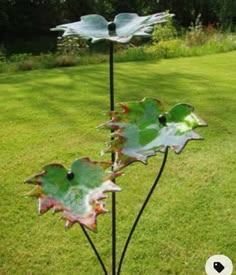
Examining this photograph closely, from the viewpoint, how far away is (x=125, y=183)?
3.66 meters

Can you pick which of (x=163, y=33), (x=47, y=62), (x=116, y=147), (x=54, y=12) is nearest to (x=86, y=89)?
(x=47, y=62)

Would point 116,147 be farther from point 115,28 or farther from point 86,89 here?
point 86,89

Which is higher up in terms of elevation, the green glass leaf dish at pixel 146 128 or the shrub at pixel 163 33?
the green glass leaf dish at pixel 146 128

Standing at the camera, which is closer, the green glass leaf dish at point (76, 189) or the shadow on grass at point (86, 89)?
the green glass leaf dish at point (76, 189)

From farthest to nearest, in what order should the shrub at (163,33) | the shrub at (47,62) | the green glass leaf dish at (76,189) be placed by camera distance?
the shrub at (163,33) → the shrub at (47,62) → the green glass leaf dish at (76,189)

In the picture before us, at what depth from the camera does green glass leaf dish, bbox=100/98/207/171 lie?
149cm

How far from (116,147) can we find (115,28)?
41 cm

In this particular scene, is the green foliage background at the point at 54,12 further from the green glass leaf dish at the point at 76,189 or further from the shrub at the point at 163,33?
the green glass leaf dish at the point at 76,189

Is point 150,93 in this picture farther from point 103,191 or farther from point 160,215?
point 103,191

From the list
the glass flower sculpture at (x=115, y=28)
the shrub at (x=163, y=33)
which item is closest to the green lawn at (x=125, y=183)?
the glass flower sculpture at (x=115, y=28)

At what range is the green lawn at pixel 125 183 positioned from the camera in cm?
279

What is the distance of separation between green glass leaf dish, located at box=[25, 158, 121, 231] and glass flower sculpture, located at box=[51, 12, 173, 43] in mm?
413

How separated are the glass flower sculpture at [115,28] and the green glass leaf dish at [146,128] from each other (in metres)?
0.23

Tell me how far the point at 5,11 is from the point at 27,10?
5.22 ft
